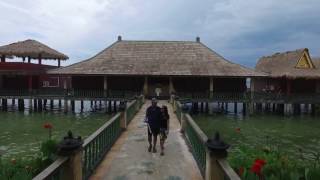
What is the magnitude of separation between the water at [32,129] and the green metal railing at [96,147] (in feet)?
22.0

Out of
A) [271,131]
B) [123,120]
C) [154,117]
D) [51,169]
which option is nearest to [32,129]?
[123,120]

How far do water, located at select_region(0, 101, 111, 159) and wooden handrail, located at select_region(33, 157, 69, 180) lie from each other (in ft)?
35.8

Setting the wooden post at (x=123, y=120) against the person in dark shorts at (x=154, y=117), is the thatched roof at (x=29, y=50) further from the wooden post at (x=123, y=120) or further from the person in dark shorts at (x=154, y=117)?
the person in dark shorts at (x=154, y=117)

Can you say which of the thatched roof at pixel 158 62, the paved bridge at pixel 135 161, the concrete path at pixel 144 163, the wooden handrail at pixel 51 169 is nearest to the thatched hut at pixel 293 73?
the thatched roof at pixel 158 62

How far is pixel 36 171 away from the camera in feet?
30.3

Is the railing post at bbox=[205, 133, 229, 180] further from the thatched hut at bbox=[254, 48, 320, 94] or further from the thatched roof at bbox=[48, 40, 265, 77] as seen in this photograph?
the thatched hut at bbox=[254, 48, 320, 94]

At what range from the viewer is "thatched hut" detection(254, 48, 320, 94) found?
122ft

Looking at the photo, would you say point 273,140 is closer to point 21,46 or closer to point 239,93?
point 239,93

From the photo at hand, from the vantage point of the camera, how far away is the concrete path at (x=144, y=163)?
27.9 feet

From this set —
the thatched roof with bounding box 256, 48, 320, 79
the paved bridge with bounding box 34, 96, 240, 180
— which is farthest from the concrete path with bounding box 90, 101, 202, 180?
the thatched roof with bounding box 256, 48, 320, 79

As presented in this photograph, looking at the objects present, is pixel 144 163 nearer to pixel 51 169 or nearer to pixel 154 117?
pixel 154 117

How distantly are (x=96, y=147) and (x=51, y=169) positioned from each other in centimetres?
363

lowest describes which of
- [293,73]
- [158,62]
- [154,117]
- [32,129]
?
[32,129]

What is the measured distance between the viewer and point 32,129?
25359 millimetres
